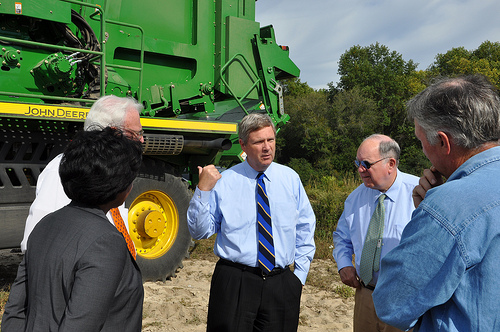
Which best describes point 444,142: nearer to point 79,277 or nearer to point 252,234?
point 79,277

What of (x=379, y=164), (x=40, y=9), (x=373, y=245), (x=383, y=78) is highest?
(x=383, y=78)

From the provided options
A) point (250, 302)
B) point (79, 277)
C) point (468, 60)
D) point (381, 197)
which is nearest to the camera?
point (79, 277)

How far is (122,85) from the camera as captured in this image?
17.2 feet

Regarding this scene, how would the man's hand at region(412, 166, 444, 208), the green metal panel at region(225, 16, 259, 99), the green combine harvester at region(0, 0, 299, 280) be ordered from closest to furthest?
the man's hand at region(412, 166, 444, 208)
the green combine harvester at region(0, 0, 299, 280)
the green metal panel at region(225, 16, 259, 99)

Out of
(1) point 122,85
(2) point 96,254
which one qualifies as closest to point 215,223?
(2) point 96,254

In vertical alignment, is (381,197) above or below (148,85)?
below

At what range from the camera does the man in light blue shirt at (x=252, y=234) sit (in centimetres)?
252

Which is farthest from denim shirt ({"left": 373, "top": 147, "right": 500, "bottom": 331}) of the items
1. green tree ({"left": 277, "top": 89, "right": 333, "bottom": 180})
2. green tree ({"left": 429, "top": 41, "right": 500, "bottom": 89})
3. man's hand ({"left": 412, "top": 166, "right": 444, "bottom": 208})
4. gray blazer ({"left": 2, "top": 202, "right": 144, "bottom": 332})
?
green tree ({"left": 429, "top": 41, "right": 500, "bottom": 89})

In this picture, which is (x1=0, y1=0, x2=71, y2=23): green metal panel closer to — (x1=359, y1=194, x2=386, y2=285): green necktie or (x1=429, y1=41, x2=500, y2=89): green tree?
(x1=359, y1=194, x2=386, y2=285): green necktie

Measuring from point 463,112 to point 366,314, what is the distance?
1.72 meters

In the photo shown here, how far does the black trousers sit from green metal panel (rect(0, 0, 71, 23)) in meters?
3.46

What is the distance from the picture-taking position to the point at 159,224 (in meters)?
5.20

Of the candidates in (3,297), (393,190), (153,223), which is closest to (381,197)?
(393,190)

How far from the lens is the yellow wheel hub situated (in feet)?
16.7
